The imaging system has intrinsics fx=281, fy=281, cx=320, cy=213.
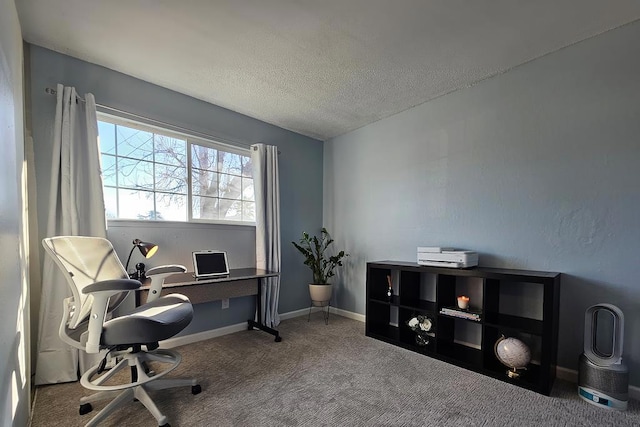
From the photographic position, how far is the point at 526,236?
218 cm

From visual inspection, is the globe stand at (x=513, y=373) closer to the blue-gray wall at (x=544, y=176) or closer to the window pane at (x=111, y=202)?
the blue-gray wall at (x=544, y=176)

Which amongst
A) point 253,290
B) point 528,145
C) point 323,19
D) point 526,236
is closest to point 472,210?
point 526,236

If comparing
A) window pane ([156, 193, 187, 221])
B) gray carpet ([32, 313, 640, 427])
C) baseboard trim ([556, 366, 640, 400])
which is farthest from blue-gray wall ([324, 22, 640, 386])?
window pane ([156, 193, 187, 221])

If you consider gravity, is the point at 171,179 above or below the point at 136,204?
above

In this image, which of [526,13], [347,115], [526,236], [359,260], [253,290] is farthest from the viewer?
[359,260]

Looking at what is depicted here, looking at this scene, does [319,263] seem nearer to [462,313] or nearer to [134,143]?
[462,313]

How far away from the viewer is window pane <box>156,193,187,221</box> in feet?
8.33

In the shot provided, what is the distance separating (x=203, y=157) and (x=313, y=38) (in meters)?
1.63

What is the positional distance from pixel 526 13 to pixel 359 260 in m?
2.59

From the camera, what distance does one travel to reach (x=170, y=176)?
262 centimetres

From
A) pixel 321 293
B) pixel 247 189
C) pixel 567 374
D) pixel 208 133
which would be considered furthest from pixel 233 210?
pixel 567 374

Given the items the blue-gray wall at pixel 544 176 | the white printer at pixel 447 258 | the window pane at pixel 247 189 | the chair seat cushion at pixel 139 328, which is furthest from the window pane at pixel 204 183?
the white printer at pixel 447 258

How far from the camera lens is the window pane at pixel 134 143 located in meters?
2.37

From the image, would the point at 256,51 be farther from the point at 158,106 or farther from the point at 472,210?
the point at 472,210
